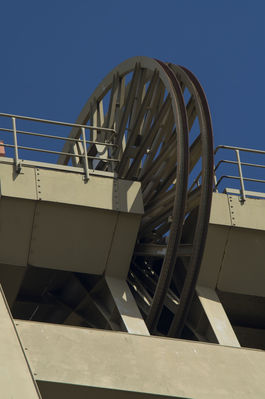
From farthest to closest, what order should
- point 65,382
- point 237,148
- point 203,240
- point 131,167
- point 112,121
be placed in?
point 112,121
point 131,167
point 237,148
point 203,240
point 65,382

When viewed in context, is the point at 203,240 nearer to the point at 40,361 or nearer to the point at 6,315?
the point at 40,361

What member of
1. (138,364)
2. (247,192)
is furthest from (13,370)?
(247,192)

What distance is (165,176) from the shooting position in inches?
628

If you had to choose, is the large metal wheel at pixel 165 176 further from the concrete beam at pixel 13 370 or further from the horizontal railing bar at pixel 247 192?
the concrete beam at pixel 13 370

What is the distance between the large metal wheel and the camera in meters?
12.7

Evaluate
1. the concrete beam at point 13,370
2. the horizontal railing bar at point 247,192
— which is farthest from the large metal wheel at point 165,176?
the concrete beam at point 13,370

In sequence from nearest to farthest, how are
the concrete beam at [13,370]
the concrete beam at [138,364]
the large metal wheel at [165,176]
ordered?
the concrete beam at [13,370] → the concrete beam at [138,364] → the large metal wheel at [165,176]

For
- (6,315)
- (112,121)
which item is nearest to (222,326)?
(6,315)

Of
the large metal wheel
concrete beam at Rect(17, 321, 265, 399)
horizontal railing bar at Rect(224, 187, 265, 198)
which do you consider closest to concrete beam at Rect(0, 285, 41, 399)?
concrete beam at Rect(17, 321, 265, 399)

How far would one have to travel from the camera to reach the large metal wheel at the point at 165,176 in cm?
1271

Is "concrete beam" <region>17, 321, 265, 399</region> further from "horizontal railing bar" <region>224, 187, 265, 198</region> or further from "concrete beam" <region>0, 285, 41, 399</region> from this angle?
"horizontal railing bar" <region>224, 187, 265, 198</region>

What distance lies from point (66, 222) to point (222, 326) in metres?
3.04

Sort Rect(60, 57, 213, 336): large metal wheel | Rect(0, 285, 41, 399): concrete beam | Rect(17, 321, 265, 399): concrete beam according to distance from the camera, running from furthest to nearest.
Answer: Rect(60, 57, 213, 336): large metal wheel, Rect(17, 321, 265, 399): concrete beam, Rect(0, 285, 41, 399): concrete beam

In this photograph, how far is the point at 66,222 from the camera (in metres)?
13.8
